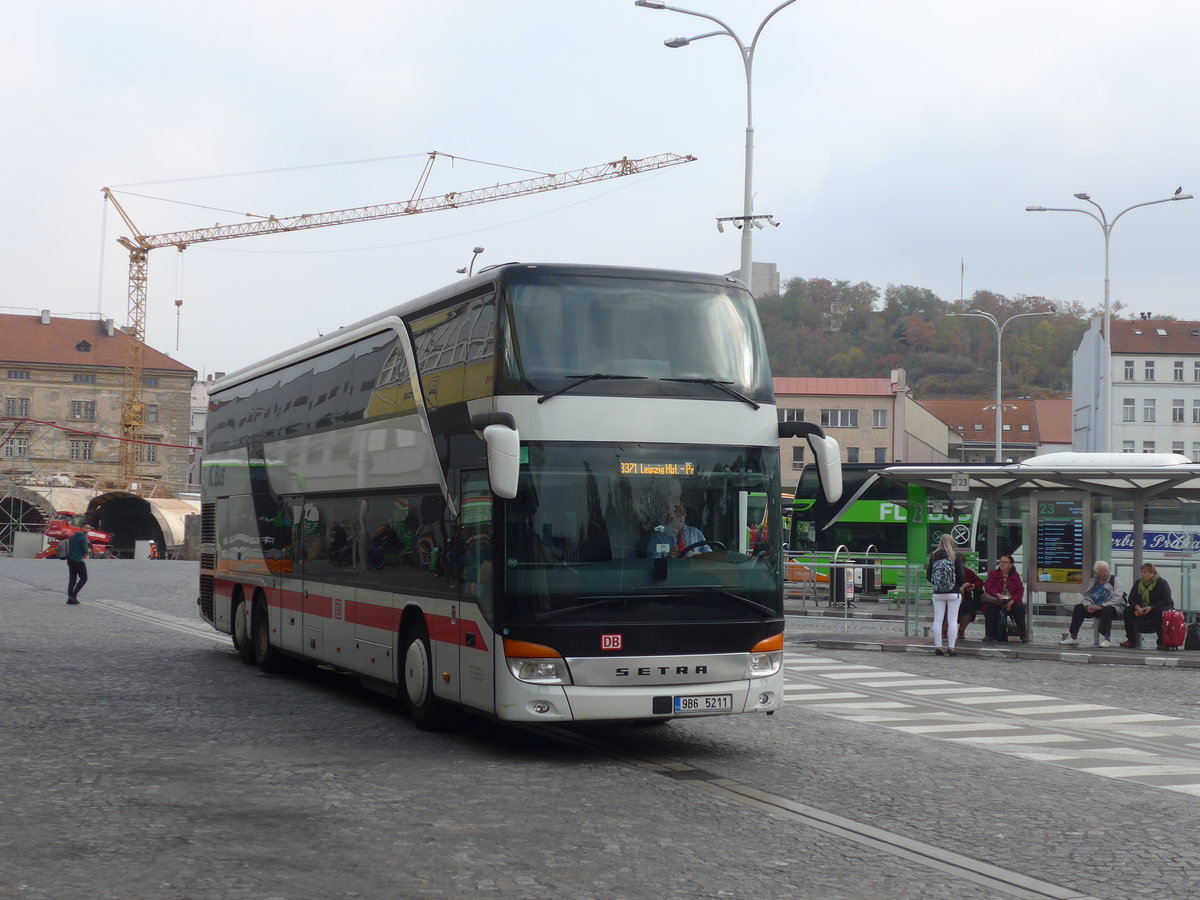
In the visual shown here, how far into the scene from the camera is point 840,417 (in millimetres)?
104312

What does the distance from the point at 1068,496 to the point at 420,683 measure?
1448 cm

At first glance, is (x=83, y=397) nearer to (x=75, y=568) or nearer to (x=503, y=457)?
(x=75, y=568)

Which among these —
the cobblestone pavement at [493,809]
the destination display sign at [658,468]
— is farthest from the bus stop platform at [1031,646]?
the destination display sign at [658,468]

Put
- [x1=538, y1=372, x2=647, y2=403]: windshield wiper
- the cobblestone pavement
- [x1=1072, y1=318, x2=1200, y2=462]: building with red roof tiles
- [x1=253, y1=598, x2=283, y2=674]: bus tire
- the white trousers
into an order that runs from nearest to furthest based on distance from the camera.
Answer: the cobblestone pavement
[x1=538, y1=372, x2=647, y2=403]: windshield wiper
[x1=253, y1=598, x2=283, y2=674]: bus tire
the white trousers
[x1=1072, y1=318, x2=1200, y2=462]: building with red roof tiles

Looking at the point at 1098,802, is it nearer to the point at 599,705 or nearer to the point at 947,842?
the point at 947,842

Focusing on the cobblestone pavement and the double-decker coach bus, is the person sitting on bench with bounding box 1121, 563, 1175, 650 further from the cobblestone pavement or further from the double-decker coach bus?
the double-decker coach bus

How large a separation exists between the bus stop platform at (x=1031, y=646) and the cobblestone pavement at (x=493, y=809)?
346 inches

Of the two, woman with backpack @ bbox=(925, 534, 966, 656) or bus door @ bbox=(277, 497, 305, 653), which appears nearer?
bus door @ bbox=(277, 497, 305, 653)

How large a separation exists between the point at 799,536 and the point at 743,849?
124 feet

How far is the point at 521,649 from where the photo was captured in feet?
35.4

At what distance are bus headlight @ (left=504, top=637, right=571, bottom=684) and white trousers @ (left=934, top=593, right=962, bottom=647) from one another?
12.9 meters

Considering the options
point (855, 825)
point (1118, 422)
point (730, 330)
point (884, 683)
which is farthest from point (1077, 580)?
point (1118, 422)

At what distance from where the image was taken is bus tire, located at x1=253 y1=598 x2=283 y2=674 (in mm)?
17656

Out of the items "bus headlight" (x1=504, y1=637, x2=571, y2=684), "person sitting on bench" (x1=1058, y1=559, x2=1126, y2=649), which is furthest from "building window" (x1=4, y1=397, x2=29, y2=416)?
"bus headlight" (x1=504, y1=637, x2=571, y2=684)
